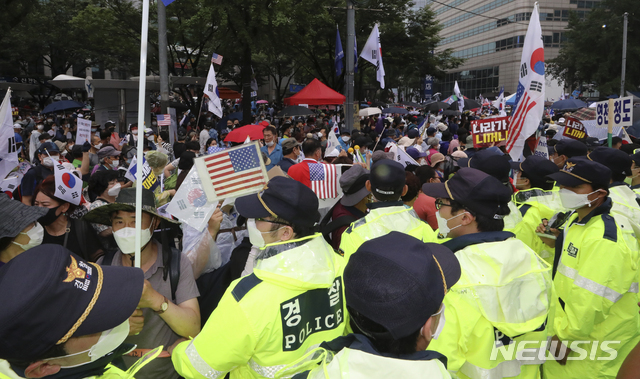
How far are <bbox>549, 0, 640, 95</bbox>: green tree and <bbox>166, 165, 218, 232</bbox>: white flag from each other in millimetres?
44050

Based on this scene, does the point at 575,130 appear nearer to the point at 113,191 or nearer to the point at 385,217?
the point at 385,217

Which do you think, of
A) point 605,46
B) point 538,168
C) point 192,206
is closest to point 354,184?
point 192,206

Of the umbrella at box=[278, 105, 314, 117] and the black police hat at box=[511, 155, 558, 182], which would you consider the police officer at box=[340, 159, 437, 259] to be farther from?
the umbrella at box=[278, 105, 314, 117]

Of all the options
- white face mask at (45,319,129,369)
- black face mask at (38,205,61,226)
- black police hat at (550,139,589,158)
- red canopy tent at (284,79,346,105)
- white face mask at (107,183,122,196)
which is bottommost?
white face mask at (45,319,129,369)

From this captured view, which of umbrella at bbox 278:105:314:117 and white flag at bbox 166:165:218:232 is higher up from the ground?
umbrella at bbox 278:105:314:117

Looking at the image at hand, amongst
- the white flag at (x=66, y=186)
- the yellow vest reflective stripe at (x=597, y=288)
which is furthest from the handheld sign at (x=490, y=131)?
the white flag at (x=66, y=186)

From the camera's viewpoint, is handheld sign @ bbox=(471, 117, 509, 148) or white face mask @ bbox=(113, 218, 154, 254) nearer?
white face mask @ bbox=(113, 218, 154, 254)

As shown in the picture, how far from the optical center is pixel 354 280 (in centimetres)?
159

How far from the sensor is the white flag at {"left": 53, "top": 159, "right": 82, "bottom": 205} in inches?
166

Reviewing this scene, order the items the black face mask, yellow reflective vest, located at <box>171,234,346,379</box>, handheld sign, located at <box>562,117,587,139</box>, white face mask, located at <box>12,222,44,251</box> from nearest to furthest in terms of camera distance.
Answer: yellow reflective vest, located at <box>171,234,346,379</box> → white face mask, located at <box>12,222,44,251</box> → the black face mask → handheld sign, located at <box>562,117,587,139</box>

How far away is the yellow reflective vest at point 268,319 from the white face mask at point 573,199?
7.20ft

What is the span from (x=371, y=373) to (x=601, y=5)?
49.7m

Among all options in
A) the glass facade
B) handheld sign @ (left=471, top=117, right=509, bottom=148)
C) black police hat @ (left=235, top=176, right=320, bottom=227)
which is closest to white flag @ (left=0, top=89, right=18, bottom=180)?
black police hat @ (left=235, top=176, right=320, bottom=227)

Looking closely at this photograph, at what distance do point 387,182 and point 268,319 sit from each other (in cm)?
196
